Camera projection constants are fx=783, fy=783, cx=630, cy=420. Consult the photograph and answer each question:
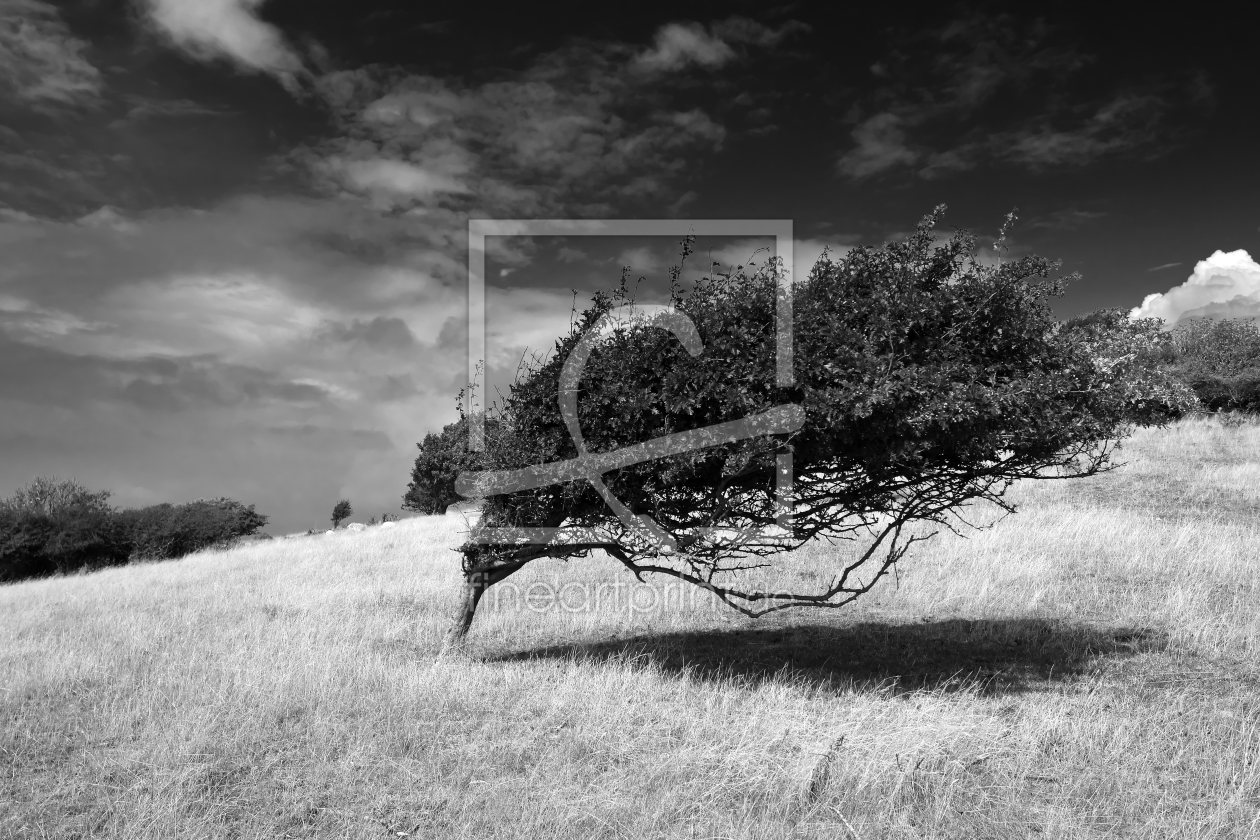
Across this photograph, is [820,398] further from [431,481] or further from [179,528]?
[431,481]

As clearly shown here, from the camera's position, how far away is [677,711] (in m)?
9.18

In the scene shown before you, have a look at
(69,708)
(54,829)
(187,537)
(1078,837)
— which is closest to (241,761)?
(54,829)

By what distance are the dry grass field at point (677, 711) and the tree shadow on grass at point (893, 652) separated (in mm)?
79

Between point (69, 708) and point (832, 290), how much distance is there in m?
11.0

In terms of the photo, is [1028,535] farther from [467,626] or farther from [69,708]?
[69,708]

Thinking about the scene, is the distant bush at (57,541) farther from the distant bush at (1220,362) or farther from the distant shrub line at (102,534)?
the distant bush at (1220,362)

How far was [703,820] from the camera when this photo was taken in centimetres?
664

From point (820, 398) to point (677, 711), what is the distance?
4039mm

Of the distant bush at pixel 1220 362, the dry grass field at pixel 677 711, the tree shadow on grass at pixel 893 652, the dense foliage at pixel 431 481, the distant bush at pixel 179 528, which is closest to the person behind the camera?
the dry grass field at pixel 677 711

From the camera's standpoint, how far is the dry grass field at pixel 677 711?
6.82 m

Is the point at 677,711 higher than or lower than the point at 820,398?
lower

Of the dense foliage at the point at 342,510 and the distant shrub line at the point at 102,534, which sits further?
the dense foliage at the point at 342,510
